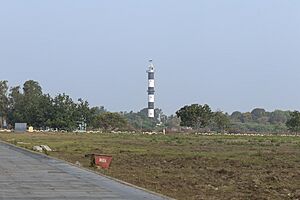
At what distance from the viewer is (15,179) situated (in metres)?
21.5

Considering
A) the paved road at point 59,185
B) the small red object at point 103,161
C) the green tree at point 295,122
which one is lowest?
the paved road at point 59,185

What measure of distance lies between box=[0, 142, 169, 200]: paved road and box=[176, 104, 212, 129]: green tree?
104 metres

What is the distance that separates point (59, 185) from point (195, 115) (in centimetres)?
11153

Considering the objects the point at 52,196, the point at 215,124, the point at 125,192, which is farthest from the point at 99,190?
the point at 215,124

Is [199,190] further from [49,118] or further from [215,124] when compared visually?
[215,124]

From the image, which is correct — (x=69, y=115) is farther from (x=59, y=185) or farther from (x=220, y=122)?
(x=59, y=185)

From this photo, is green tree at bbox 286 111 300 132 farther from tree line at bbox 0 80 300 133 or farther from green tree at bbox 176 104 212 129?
green tree at bbox 176 104 212 129

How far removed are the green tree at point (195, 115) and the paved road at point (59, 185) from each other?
340 ft

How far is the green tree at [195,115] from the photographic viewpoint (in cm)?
13062

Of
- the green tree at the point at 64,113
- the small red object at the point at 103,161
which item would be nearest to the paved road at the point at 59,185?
the small red object at the point at 103,161

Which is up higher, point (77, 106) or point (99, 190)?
point (77, 106)

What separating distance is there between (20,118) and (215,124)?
42.4 meters

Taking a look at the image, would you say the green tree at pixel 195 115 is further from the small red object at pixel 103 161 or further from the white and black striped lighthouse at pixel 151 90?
the small red object at pixel 103 161

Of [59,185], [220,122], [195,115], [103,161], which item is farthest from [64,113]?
[59,185]
